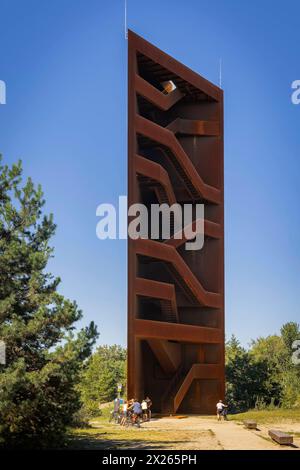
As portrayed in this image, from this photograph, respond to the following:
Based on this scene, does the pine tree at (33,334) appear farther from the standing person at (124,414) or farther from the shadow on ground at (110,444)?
the standing person at (124,414)

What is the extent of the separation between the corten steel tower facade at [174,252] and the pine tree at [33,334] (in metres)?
15.4

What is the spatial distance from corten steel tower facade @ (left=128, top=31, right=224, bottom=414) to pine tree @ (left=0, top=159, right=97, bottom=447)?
15351mm

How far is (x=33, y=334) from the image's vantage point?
18359 millimetres

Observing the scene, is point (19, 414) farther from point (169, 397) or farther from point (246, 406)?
point (246, 406)

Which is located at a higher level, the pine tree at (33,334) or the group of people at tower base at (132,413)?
the pine tree at (33,334)

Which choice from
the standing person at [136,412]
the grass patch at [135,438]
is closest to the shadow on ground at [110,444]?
the grass patch at [135,438]

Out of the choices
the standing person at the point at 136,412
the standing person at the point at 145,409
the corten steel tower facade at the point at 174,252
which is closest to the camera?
the standing person at the point at 136,412

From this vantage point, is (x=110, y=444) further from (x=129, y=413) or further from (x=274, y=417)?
(x=274, y=417)

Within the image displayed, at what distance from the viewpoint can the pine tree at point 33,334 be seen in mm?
17719

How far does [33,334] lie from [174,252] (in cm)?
2010

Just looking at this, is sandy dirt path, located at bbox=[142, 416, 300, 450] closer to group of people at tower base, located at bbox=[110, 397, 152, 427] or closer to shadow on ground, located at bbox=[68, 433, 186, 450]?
group of people at tower base, located at bbox=[110, 397, 152, 427]

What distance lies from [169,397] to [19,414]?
21532 millimetres

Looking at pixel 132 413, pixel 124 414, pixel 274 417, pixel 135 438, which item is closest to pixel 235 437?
pixel 135 438

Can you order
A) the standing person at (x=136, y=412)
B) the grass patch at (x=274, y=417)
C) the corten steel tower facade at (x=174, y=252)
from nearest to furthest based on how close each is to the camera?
1. the standing person at (x=136, y=412)
2. the grass patch at (x=274, y=417)
3. the corten steel tower facade at (x=174, y=252)
